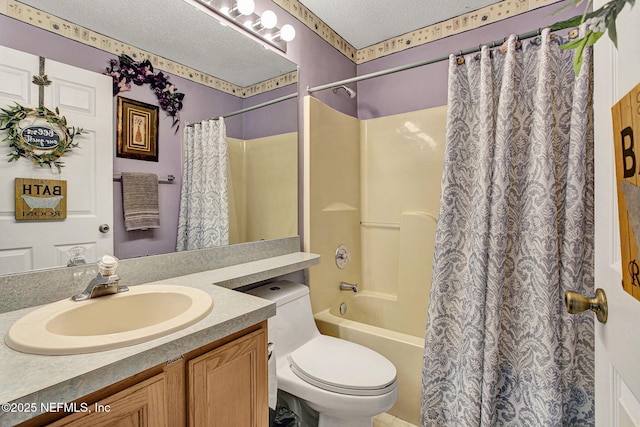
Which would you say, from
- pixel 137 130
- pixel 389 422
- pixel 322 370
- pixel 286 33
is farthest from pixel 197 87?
pixel 389 422

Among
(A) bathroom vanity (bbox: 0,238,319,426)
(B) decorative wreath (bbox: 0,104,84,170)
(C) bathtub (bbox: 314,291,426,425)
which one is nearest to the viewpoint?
(A) bathroom vanity (bbox: 0,238,319,426)

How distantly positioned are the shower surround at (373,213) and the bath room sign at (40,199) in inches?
45.4

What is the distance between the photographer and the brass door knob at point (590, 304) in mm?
569

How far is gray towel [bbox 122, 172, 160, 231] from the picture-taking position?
1.12 m

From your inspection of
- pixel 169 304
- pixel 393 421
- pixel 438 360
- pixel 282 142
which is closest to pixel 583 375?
pixel 438 360

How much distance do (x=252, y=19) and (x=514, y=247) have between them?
1.73m

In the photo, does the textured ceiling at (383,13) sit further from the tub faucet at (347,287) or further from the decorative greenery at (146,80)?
the tub faucet at (347,287)

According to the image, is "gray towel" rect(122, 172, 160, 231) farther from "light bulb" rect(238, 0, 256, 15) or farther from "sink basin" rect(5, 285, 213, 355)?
"light bulb" rect(238, 0, 256, 15)

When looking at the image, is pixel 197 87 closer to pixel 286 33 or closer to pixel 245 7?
pixel 245 7

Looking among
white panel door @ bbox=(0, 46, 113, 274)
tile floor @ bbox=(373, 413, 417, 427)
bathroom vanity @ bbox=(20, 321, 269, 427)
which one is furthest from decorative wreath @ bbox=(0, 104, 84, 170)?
tile floor @ bbox=(373, 413, 417, 427)

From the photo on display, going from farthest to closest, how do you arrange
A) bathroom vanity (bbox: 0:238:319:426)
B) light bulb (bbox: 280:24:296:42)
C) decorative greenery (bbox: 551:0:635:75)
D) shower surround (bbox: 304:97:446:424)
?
shower surround (bbox: 304:97:446:424), light bulb (bbox: 280:24:296:42), bathroom vanity (bbox: 0:238:319:426), decorative greenery (bbox: 551:0:635:75)

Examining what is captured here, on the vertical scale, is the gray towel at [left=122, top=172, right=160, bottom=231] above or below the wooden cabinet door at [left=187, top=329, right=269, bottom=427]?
above

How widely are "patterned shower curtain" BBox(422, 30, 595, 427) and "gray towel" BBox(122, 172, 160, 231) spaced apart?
4.13 feet

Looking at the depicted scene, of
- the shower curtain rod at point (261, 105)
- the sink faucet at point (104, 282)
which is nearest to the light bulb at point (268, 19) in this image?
the shower curtain rod at point (261, 105)
